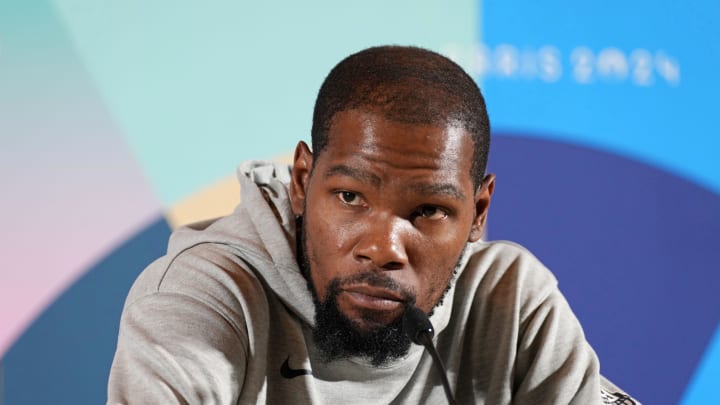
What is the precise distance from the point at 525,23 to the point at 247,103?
2.37 feet

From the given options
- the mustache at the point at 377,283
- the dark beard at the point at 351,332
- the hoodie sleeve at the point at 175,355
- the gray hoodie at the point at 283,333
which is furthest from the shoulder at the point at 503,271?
the hoodie sleeve at the point at 175,355

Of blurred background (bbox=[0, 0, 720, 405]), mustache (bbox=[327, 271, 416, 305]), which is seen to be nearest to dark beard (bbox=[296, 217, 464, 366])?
mustache (bbox=[327, 271, 416, 305])

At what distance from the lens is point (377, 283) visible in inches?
42.9

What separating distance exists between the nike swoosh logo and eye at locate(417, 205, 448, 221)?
25cm

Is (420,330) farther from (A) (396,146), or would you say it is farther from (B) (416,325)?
(A) (396,146)

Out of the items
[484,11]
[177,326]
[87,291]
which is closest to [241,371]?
[177,326]

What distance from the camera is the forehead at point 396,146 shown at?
42.8 inches

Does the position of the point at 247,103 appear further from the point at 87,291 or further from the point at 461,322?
the point at 461,322

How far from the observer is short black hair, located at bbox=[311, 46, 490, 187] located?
43.2 inches

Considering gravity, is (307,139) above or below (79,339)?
above

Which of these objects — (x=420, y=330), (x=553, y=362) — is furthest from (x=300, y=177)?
(x=553, y=362)

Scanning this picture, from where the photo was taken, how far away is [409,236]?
1.11 m

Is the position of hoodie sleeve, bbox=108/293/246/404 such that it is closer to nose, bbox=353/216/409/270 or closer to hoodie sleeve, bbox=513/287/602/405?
nose, bbox=353/216/409/270

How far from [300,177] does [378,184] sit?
0.17m
